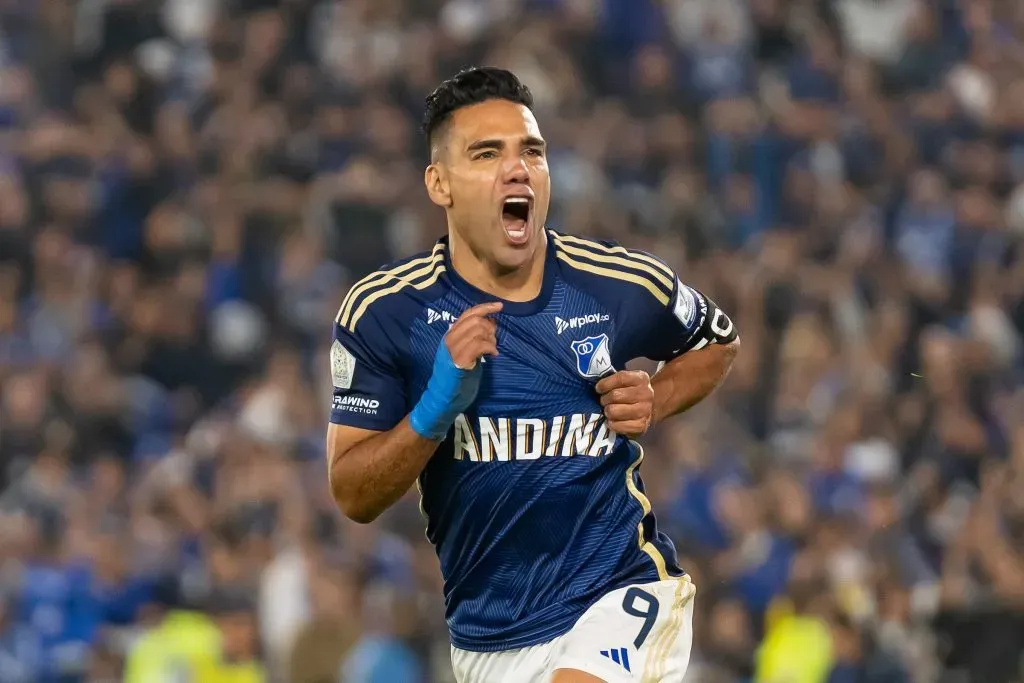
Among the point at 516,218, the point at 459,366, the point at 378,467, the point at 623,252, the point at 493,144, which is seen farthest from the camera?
the point at 623,252

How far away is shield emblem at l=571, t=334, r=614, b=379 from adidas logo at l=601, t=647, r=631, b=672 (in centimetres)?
77

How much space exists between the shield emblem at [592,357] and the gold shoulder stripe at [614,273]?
Answer: 25cm

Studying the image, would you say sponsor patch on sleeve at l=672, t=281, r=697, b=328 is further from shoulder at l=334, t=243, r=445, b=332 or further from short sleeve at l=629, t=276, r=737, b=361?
shoulder at l=334, t=243, r=445, b=332

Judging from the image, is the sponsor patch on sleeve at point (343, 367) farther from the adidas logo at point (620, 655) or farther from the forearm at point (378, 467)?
the adidas logo at point (620, 655)

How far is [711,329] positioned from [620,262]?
490 mm

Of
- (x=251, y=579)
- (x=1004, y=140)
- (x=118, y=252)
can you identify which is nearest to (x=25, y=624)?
(x=251, y=579)

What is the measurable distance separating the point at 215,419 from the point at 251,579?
4.71 ft

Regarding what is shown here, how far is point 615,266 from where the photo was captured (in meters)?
5.14

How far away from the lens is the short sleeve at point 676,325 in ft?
16.8

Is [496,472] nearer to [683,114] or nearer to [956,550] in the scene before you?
[956,550]

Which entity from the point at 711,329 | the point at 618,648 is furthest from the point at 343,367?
the point at 711,329

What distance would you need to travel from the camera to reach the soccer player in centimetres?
482

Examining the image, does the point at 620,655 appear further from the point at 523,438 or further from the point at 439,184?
the point at 439,184

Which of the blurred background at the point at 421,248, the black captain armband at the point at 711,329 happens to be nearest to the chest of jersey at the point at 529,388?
the black captain armband at the point at 711,329
